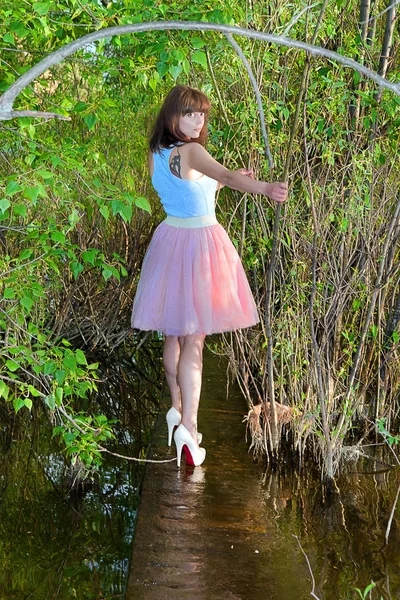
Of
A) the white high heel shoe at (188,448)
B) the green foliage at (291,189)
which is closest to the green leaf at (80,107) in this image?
the green foliage at (291,189)

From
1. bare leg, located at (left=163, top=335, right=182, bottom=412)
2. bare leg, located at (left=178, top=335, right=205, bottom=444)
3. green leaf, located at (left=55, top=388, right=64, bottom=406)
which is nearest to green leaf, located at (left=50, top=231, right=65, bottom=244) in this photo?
green leaf, located at (left=55, top=388, right=64, bottom=406)

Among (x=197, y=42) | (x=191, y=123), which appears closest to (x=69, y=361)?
(x=191, y=123)

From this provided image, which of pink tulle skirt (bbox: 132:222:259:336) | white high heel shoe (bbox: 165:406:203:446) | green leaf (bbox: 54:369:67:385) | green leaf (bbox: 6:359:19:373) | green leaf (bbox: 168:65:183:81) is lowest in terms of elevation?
white high heel shoe (bbox: 165:406:203:446)

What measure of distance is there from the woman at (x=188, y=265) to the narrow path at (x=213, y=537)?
212 millimetres

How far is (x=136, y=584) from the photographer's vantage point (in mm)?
2732

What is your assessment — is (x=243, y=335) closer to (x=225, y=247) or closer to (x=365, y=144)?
(x=225, y=247)

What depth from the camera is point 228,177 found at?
3.29 m

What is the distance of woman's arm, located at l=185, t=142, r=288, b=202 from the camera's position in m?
3.08

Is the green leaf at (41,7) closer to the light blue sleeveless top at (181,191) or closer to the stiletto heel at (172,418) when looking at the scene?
the light blue sleeveless top at (181,191)

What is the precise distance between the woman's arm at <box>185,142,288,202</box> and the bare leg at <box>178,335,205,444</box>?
76 cm

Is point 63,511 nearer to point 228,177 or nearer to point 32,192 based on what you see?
point 228,177

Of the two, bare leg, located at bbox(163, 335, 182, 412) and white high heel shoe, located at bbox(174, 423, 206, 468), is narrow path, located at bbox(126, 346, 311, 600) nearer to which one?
white high heel shoe, located at bbox(174, 423, 206, 468)

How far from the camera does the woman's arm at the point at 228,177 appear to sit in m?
3.08

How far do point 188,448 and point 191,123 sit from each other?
142cm
